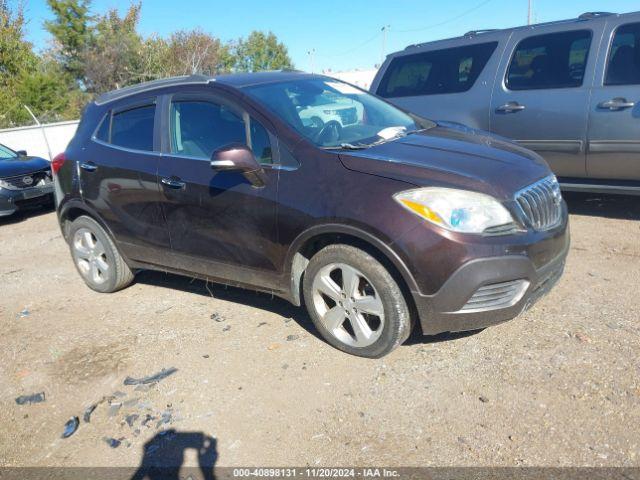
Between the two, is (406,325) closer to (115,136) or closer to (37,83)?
(115,136)

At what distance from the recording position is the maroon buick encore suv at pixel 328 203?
120 inches

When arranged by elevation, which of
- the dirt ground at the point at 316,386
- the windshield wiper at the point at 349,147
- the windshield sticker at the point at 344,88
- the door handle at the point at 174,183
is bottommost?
the dirt ground at the point at 316,386

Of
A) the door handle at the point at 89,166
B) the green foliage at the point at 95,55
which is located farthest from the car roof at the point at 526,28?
the green foliage at the point at 95,55

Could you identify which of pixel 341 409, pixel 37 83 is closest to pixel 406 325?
pixel 341 409

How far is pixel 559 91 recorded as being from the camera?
18.5 ft

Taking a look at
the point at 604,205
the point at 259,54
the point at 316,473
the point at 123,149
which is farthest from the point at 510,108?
the point at 259,54

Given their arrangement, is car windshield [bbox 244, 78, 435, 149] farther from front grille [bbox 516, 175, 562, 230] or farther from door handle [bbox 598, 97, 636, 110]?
door handle [bbox 598, 97, 636, 110]

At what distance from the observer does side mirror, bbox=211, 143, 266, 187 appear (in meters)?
3.44

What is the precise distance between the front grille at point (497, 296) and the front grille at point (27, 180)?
8.49 meters

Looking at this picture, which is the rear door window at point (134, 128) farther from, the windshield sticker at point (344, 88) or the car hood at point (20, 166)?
the car hood at point (20, 166)

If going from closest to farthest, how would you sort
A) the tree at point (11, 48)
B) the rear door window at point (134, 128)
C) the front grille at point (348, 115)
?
the front grille at point (348, 115)
the rear door window at point (134, 128)
the tree at point (11, 48)

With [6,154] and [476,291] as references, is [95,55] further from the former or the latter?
[476,291]

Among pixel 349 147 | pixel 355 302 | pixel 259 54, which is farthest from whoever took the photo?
pixel 259 54

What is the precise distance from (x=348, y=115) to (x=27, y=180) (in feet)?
24.0
